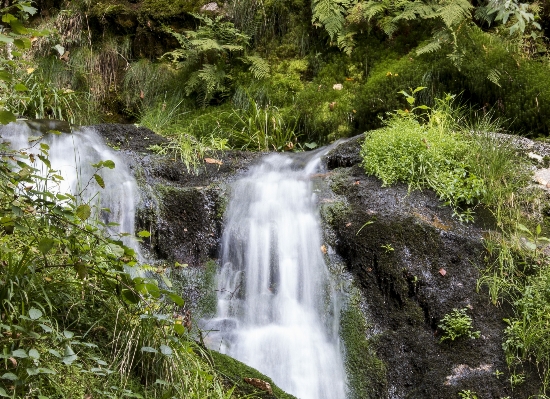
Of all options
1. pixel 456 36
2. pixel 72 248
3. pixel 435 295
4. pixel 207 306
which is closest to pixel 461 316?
pixel 435 295

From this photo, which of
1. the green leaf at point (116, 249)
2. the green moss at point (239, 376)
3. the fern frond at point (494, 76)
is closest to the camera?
the green leaf at point (116, 249)

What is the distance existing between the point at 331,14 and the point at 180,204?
4254 mm

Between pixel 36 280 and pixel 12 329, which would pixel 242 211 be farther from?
pixel 12 329

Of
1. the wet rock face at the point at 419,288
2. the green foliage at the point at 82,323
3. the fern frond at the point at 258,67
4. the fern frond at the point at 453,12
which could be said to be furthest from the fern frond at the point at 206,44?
the green foliage at the point at 82,323

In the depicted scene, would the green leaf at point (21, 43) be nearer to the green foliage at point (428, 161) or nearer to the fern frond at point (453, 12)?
the green foliage at point (428, 161)

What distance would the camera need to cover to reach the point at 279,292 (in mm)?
4793

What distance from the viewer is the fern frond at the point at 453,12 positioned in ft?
22.8

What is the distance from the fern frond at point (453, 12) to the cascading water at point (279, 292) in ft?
9.26

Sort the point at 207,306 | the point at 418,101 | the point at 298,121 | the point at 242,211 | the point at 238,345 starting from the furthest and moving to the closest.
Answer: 1. the point at 298,121
2. the point at 418,101
3. the point at 242,211
4. the point at 207,306
5. the point at 238,345

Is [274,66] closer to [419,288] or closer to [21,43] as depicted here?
[419,288]

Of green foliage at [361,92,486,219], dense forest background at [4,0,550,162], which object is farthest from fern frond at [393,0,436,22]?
green foliage at [361,92,486,219]

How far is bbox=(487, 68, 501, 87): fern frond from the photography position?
650cm

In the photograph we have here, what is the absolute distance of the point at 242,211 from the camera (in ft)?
17.7

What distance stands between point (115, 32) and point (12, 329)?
7812mm
